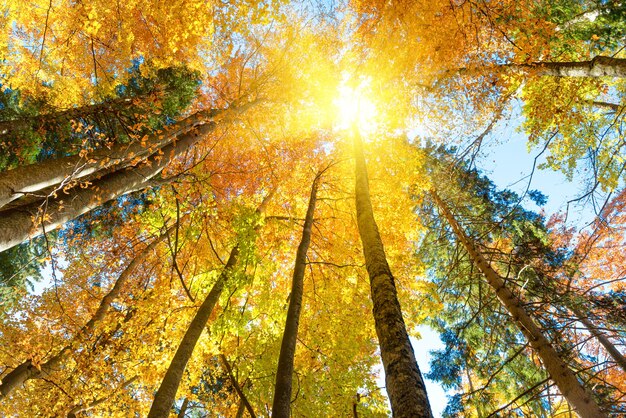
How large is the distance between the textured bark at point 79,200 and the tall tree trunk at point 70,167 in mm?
202

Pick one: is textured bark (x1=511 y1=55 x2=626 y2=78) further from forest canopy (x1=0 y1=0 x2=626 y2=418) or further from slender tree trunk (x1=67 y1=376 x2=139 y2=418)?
slender tree trunk (x1=67 y1=376 x2=139 y2=418)

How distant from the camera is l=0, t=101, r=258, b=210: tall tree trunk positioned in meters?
4.01

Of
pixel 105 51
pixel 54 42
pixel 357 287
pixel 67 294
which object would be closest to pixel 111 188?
pixel 357 287

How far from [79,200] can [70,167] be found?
0.56 metres

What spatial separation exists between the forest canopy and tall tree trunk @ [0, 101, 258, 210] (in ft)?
0.13

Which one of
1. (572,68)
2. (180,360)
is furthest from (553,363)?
(180,360)

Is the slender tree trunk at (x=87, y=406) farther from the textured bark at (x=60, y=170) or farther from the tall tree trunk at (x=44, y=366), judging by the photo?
the textured bark at (x=60, y=170)

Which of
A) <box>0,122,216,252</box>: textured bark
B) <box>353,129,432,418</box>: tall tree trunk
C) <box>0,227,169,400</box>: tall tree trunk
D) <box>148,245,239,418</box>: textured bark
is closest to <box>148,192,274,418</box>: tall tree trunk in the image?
<box>148,245,239,418</box>: textured bark

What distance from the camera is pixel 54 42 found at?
12180 mm

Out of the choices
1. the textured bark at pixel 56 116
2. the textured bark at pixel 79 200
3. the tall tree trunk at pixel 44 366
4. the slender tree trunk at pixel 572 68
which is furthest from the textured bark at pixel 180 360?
the slender tree trunk at pixel 572 68

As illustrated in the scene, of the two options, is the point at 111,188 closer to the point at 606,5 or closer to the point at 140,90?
the point at 140,90

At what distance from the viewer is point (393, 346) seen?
2961 millimetres

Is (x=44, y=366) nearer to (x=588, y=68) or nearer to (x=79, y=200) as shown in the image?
(x=79, y=200)

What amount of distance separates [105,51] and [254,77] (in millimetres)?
5937
